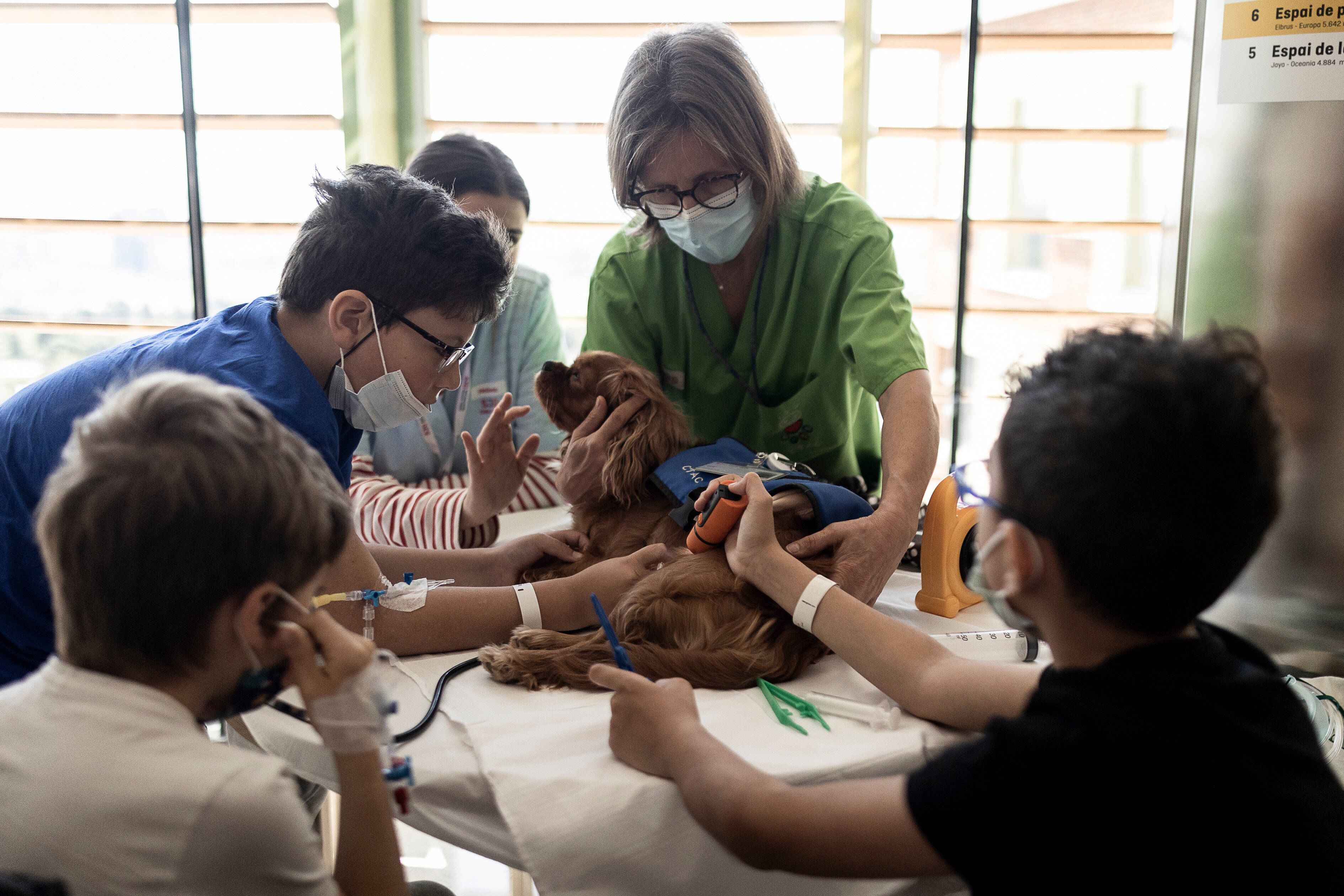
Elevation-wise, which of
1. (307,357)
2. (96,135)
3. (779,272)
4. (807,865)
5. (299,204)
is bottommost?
(807,865)

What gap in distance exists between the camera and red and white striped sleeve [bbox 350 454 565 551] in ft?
6.84

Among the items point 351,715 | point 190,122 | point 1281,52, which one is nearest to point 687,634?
point 351,715

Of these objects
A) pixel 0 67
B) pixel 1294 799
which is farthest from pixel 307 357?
pixel 0 67

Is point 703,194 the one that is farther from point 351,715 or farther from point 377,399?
point 351,715

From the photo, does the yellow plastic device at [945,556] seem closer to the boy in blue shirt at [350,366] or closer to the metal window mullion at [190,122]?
the boy in blue shirt at [350,366]

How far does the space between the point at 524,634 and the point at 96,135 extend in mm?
3689

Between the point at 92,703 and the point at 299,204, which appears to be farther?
the point at 299,204

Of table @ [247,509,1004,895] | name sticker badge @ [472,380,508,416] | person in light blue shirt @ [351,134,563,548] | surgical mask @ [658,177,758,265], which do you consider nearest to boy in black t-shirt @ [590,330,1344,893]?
table @ [247,509,1004,895]

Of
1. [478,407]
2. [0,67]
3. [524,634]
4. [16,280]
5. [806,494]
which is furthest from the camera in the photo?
[16,280]

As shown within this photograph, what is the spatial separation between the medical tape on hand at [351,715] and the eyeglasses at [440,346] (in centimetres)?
69

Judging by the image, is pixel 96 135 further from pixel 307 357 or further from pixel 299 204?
pixel 307 357

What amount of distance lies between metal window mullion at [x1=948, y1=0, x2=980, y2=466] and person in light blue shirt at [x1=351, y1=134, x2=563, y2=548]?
162 centimetres

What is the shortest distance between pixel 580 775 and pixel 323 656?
31 centimetres

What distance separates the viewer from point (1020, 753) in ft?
2.54
